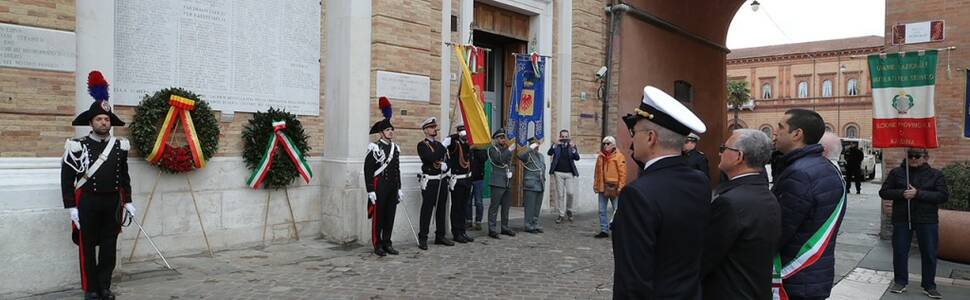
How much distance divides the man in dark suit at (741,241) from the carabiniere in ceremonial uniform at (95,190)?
5.56m

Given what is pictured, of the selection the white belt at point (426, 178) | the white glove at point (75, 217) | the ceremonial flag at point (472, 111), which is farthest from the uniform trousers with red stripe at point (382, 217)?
the white glove at point (75, 217)

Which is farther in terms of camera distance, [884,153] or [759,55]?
[759,55]

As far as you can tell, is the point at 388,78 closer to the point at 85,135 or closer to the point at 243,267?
the point at 243,267

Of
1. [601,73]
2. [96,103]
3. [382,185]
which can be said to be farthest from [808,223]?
[601,73]

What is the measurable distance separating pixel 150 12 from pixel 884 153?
10853 mm

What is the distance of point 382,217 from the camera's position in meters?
8.48

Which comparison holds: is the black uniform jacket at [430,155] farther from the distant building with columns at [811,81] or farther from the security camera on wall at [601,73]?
the distant building with columns at [811,81]

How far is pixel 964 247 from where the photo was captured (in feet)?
27.7

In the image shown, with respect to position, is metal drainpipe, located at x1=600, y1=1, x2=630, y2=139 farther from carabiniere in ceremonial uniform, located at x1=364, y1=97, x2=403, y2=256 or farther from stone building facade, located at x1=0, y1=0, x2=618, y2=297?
carabiniere in ceremonial uniform, located at x1=364, y1=97, x2=403, y2=256

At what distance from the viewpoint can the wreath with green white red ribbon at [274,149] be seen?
27.9 ft

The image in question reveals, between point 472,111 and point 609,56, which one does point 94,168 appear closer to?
point 472,111

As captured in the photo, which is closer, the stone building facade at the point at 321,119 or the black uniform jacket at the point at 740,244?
the black uniform jacket at the point at 740,244

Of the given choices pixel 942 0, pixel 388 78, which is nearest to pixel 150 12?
pixel 388 78

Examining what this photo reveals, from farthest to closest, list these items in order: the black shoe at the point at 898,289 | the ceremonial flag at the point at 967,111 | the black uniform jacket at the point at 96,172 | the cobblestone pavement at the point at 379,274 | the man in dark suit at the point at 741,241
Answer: the ceremonial flag at the point at 967,111 < the black shoe at the point at 898,289 < the cobblestone pavement at the point at 379,274 < the black uniform jacket at the point at 96,172 < the man in dark suit at the point at 741,241
